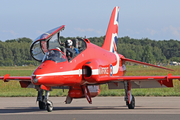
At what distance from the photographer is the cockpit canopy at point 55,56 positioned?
45.1ft

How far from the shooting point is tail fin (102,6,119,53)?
68.1 ft

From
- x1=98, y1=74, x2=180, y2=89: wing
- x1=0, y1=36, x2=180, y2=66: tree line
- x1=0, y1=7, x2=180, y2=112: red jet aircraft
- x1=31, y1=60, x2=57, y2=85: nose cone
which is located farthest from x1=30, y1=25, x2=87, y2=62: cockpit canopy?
x1=0, y1=36, x2=180, y2=66: tree line

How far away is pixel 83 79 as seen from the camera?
1481cm

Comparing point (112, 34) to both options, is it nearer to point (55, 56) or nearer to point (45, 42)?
point (45, 42)

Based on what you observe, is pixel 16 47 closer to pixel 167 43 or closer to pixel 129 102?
pixel 167 43

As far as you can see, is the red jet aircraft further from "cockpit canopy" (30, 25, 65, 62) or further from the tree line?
the tree line

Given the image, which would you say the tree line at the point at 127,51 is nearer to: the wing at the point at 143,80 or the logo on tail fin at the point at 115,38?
the logo on tail fin at the point at 115,38

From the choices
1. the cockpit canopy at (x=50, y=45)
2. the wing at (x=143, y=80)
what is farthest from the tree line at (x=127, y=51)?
the cockpit canopy at (x=50, y=45)

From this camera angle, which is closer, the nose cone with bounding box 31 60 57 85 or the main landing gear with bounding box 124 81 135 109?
the nose cone with bounding box 31 60 57 85

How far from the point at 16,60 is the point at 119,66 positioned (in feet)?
466

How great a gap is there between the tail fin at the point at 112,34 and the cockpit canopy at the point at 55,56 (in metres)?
6.59

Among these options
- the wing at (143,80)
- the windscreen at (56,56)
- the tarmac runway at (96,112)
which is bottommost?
the tarmac runway at (96,112)

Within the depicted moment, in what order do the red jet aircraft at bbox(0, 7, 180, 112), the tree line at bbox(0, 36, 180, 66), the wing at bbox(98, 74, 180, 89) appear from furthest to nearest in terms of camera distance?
the tree line at bbox(0, 36, 180, 66) < the wing at bbox(98, 74, 180, 89) < the red jet aircraft at bbox(0, 7, 180, 112)

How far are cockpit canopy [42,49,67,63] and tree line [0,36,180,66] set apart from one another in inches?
4746
